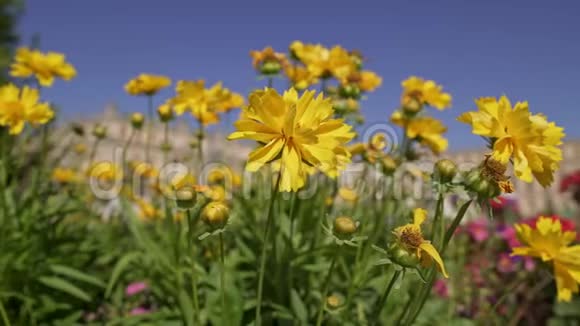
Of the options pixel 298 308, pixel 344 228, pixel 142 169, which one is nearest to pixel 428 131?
pixel 298 308

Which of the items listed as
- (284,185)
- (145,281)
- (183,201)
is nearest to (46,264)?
(145,281)

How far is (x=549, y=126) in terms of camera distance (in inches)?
28.8

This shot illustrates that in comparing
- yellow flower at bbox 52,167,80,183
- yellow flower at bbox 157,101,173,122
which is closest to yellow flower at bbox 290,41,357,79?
yellow flower at bbox 157,101,173,122

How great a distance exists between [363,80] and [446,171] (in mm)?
758

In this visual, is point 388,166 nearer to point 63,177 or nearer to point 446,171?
point 446,171

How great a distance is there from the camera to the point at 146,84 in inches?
62.6

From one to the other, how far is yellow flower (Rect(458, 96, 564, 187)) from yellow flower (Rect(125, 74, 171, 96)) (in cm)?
111

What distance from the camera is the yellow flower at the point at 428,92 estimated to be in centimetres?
132

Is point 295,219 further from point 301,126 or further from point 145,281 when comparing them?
point 301,126

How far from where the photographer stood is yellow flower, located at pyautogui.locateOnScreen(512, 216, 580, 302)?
32.6 inches

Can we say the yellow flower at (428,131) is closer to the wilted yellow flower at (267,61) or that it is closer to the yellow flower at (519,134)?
the wilted yellow flower at (267,61)

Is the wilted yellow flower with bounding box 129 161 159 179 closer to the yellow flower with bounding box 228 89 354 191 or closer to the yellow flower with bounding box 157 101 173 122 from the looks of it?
the yellow flower with bounding box 157 101 173 122

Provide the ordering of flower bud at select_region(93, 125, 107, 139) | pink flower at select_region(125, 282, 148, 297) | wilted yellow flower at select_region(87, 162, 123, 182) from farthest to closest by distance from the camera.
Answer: wilted yellow flower at select_region(87, 162, 123, 182) < flower bud at select_region(93, 125, 107, 139) < pink flower at select_region(125, 282, 148, 297)

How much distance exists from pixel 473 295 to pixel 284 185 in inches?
56.3
